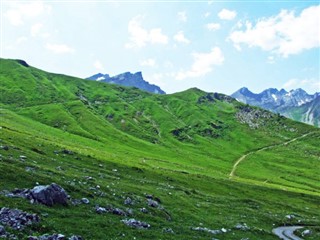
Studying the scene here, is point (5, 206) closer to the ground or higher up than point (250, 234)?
higher up

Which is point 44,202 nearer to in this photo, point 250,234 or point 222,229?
point 222,229

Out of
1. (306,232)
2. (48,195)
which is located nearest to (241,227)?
(306,232)

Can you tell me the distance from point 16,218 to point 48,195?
8.82 metres

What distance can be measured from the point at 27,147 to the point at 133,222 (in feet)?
182

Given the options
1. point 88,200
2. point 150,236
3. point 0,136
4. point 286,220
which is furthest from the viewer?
point 0,136

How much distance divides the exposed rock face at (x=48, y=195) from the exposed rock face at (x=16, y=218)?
6.41m

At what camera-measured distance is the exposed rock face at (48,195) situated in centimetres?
4097

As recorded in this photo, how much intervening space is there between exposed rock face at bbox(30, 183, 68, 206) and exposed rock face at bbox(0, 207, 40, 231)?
21.0 ft

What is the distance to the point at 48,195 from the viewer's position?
41.6m

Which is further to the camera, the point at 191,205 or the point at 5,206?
the point at 191,205

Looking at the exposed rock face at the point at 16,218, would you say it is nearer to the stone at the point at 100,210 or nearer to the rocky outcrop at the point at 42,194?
the rocky outcrop at the point at 42,194

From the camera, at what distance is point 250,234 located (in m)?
57.6

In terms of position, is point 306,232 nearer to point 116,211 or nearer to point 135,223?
point 135,223

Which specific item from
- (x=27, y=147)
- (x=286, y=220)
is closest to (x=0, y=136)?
(x=27, y=147)
